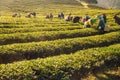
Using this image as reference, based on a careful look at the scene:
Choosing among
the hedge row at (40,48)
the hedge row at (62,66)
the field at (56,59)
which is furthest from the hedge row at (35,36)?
the hedge row at (62,66)

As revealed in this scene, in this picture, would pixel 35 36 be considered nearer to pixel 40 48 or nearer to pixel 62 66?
pixel 40 48

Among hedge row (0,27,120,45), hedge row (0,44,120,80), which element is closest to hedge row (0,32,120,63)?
hedge row (0,44,120,80)

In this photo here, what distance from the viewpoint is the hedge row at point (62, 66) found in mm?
12693

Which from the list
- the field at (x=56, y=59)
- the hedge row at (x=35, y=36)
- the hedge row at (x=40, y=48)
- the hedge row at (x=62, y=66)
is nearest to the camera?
the hedge row at (x=62, y=66)

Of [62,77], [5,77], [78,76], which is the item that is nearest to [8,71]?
[5,77]

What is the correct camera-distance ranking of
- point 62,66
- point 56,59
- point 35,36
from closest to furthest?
point 62,66 < point 56,59 < point 35,36

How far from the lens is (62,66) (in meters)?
14.4

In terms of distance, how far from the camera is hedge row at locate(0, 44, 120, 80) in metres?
12.7

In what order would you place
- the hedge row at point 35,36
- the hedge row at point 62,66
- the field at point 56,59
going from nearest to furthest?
the hedge row at point 62,66 → the field at point 56,59 → the hedge row at point 35,36

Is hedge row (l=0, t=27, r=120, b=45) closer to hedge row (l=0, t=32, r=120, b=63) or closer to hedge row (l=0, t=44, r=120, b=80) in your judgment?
hedge row (l=0, t=32, r=120, b=63)

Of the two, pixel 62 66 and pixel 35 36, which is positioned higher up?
pixel 35 36

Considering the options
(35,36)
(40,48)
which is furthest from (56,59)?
(35,36)

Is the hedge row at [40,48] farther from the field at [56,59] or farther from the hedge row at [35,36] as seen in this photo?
the hedge row at [35,36]

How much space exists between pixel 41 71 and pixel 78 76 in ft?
8.84
